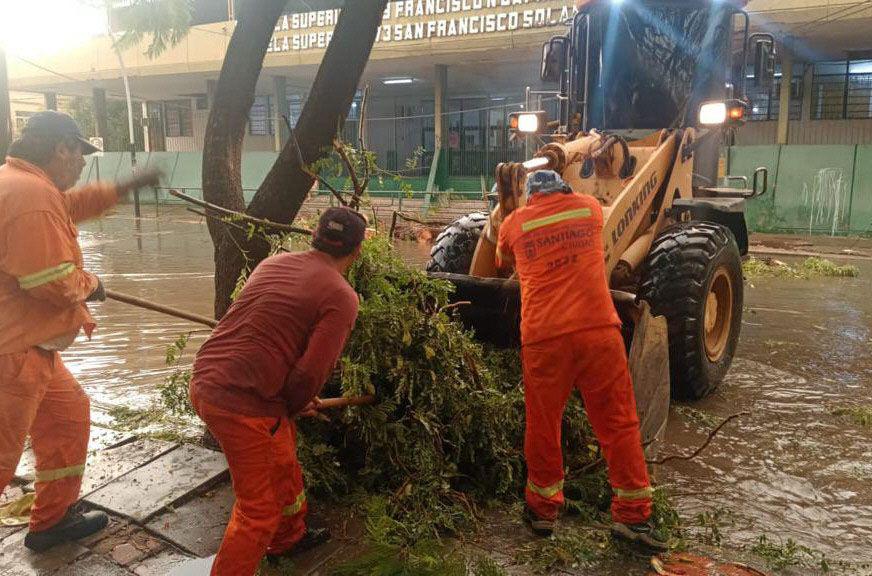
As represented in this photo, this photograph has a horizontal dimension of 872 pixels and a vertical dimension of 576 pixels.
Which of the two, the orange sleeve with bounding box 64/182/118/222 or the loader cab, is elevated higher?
the loader cab

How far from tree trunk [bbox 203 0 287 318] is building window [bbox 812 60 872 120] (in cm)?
1836

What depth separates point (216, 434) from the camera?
2.71m

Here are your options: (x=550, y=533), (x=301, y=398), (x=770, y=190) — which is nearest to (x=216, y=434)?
(x=301, y=398)

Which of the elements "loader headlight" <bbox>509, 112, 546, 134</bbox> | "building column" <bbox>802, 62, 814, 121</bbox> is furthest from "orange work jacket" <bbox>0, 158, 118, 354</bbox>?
"building column" <bbox>802, 62, 814, 121</bbox>

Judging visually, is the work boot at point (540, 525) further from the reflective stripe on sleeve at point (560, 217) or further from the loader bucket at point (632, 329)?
the reflective stripe on sleeve at point (560, 217)

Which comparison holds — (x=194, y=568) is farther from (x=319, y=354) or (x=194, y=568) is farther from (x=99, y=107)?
(x=99, y=107)

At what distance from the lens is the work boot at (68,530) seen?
3.26 meters

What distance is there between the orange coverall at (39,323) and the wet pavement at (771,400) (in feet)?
6.68

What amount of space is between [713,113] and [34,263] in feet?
14.9

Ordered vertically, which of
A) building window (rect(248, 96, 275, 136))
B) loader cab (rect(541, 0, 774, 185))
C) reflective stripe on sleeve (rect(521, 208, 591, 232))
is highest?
building window (rect(248, 96, 275, 136))

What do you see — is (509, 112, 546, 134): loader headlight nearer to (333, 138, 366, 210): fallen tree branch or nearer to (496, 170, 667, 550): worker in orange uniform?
(333, 138, 366, 210): fallen tree branch

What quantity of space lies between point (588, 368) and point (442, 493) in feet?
3.14

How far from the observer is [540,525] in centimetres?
333

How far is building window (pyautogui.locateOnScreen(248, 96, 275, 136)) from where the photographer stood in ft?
93.7
